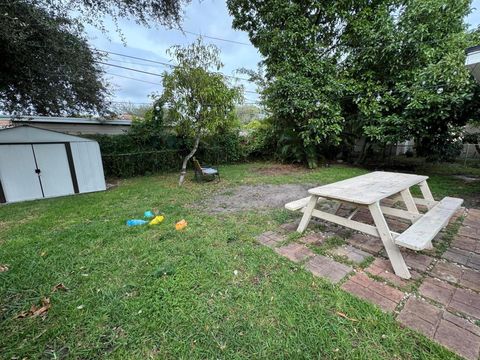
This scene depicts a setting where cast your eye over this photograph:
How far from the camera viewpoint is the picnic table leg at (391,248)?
189 cm

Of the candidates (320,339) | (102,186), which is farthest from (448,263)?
(102,186)

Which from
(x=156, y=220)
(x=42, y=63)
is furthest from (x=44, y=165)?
(x=156, y=220)

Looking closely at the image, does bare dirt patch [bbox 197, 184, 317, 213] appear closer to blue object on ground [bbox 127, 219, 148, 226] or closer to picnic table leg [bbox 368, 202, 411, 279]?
blue object on ground [bbox 127, 219, 148, 226]

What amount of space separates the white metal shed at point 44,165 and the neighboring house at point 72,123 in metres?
2.86

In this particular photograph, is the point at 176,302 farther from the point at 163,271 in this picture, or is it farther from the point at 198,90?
the point at 198,90

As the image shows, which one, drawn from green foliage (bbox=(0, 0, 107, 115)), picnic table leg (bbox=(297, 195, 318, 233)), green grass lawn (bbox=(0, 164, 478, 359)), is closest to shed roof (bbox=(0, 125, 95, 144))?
green foliage (bbox=(0, 0, 107, 115))

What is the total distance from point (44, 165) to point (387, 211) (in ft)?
24.4

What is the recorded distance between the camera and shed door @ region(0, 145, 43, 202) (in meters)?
4.75

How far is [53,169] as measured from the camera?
534 cm

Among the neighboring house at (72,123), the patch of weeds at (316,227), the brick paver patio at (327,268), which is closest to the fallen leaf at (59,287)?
the brick paver patio at (327,268)

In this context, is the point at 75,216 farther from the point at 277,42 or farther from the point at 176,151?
the point at 277,42

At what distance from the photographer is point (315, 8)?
792 centimetres

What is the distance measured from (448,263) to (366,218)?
1223 mm

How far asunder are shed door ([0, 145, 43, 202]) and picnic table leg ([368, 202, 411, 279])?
7.09 m
